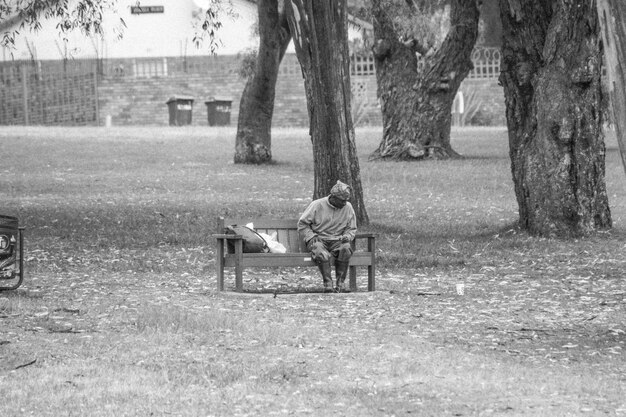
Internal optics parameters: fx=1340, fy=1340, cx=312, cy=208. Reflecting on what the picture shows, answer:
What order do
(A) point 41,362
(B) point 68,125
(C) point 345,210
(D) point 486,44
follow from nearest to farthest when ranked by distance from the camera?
(A) point 41,362 → (C) point 345,210 → (D) point 486,44 → (B) point 68,125

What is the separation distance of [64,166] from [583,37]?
56.2ft

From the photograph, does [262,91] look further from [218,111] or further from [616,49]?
[616,49]

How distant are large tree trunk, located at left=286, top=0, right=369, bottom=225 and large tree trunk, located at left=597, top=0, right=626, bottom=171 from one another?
8338 millimetres

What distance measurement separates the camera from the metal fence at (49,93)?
1981 inches

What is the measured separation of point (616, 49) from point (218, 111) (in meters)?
Answer: 38.7

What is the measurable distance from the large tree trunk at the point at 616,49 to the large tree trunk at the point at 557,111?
7.30 meters

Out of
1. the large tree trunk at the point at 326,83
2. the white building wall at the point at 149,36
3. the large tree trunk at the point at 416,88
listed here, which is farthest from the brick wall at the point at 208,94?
the large tree trunk at the point at 326,83

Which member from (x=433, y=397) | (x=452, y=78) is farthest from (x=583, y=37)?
(x=452, y=78)

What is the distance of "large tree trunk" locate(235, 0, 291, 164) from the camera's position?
2764 cm

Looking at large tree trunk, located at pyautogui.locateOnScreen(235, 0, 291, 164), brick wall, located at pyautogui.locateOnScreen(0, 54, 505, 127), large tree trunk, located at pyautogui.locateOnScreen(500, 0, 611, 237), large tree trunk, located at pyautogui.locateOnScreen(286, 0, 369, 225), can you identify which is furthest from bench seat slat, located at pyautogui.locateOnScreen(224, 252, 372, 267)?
brick wall, located at pyautogui.locateOnScreen(0, 54, 505, 127)

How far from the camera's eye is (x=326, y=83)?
1766 cm

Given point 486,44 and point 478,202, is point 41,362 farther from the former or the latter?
point 486,44

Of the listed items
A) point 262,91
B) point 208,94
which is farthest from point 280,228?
point 208,94

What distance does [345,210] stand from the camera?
517 inches
